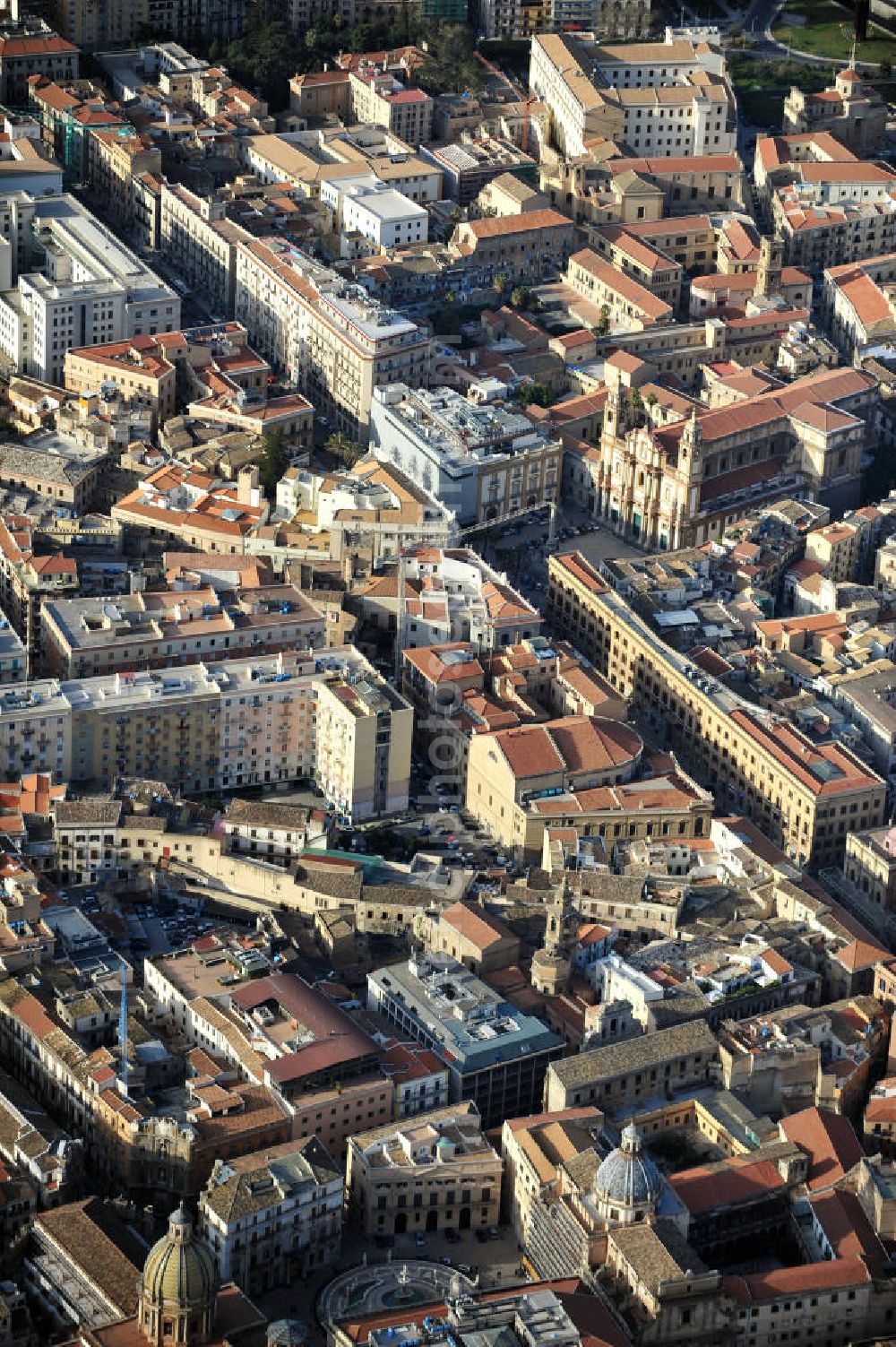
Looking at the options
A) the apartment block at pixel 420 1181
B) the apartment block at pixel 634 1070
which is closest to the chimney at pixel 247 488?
the apartment block at pixel 634 1070

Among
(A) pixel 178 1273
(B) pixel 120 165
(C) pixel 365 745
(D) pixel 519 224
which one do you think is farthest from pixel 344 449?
(A) pixel 178 1273

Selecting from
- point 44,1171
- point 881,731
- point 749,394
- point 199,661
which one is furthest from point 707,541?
point 44,1171

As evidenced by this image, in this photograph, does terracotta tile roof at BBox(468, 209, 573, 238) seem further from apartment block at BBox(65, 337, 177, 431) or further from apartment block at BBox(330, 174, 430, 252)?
apartment block at BBox(65, 337, 177, 431)

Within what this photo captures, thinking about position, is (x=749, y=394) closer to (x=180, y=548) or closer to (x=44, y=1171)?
(x=180, y=548)

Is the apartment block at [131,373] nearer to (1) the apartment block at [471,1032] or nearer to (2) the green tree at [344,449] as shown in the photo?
(2) the green tree at [344,449]

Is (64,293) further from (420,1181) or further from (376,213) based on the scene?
(420,1181)

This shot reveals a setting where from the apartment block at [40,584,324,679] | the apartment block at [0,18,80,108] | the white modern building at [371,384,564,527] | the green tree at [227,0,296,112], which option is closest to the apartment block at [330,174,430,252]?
the green tree at [227,0,296,112]

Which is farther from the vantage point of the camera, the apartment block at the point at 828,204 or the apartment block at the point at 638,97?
the apartment block at the point at 638,97
